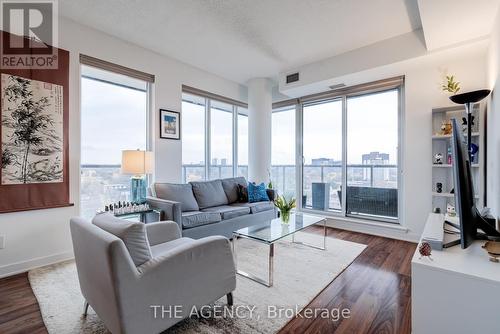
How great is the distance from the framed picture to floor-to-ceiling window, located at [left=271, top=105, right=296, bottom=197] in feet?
7.31

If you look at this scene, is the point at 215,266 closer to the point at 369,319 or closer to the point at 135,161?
the point at 369,319

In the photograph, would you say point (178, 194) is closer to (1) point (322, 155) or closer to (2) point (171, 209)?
(2) point (171, 209)

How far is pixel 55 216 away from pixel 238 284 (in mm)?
2211

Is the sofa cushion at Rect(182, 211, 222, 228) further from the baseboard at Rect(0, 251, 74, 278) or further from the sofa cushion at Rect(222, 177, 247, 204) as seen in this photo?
the baseboard at Rect(0, 251, 74, 278)

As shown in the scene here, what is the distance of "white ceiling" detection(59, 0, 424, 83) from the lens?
251cm

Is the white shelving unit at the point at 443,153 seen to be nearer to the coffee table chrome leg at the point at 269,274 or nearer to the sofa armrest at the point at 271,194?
the sofa armrest at the point at 271,194

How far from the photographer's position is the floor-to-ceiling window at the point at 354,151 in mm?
3859

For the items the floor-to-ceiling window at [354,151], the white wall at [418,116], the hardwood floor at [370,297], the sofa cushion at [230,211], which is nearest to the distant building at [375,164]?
the floor-to-ceiling window at [354,151]

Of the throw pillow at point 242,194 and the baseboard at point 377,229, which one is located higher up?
the throw pillow at point 242,194

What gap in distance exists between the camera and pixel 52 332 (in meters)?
1.54

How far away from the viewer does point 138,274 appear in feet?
4.20

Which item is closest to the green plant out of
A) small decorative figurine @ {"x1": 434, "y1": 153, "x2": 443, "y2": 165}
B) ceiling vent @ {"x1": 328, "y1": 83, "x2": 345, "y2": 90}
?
small decorative figurine @ {"x1": 434, "y1": 153, "x2": 443, "y2": 165}

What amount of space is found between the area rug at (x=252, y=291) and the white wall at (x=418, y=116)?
3.37ft

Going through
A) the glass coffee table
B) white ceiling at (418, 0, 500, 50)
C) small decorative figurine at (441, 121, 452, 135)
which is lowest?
the glass coffee table
